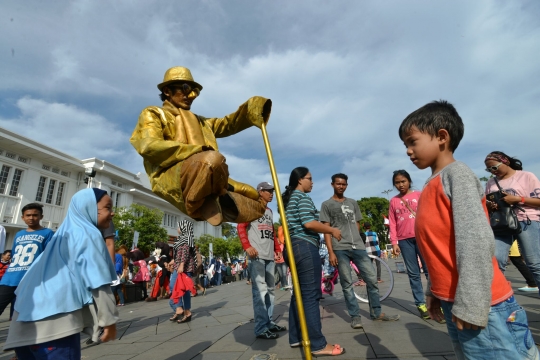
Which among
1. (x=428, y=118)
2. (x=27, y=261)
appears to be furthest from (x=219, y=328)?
(x=428, y=118)

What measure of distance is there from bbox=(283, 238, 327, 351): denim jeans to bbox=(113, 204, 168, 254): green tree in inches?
1034

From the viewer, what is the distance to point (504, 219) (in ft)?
10.1

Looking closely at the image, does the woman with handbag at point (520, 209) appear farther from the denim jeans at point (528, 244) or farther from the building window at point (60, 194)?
the building window at point (60, 194)

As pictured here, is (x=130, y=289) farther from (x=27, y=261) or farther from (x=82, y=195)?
(x=82, y=195)

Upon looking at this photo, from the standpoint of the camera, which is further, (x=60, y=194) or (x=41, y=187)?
(x=60, y=194)

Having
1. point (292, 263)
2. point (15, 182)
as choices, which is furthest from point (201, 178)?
point (15, 182)

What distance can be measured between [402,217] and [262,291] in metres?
2.23

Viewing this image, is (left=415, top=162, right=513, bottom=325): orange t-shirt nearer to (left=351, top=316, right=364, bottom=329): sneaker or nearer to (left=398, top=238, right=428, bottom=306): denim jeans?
(left=351, top=316, right=364, bottom=329): sneaker

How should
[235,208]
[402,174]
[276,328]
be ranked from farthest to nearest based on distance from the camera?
[402,174] → [276,328] → [235,208]

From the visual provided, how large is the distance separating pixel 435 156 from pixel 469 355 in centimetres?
87

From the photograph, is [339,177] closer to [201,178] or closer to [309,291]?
[309,291]

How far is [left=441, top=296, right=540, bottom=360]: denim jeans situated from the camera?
1195mm

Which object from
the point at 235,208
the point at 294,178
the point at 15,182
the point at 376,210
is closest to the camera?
the point at 235,208

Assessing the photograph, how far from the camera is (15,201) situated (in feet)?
80.0
